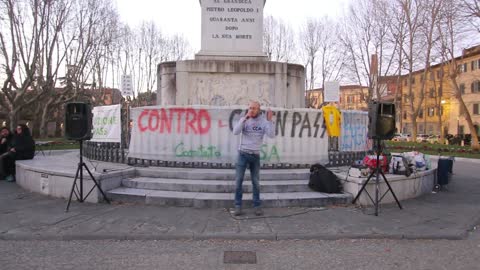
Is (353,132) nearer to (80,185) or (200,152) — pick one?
(200,152)

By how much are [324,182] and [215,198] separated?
7.65 feet

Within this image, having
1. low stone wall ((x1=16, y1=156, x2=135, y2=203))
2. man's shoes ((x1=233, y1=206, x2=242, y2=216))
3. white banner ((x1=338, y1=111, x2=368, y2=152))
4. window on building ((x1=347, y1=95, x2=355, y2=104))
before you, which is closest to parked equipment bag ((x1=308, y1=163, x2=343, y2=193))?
man's shoes ((x1=233, y1=206, x2=242, y2=216))

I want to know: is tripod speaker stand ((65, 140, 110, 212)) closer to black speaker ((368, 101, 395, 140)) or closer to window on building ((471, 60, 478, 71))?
black speaker ((368, 101, 395, 140))

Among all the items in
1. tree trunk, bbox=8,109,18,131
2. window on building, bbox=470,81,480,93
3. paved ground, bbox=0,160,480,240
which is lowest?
paved ground, bbox=0,160,480,240

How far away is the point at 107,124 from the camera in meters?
9.72

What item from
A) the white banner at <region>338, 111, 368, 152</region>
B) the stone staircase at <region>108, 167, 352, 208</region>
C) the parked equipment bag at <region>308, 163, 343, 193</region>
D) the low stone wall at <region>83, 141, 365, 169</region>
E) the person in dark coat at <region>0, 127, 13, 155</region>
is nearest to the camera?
the stone staircase at <region>108, 167, 352, 208</region>

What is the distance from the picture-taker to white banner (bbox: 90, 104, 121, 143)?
9367mm

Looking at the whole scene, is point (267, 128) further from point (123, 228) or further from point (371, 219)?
point (123, 228)

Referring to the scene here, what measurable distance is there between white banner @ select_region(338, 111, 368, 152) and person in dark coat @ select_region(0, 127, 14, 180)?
9.42 metres

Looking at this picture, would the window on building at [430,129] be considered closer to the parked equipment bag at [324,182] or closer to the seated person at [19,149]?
the parked equipment bag at [324,182]

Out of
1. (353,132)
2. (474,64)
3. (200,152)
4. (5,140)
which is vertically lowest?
(200,152)

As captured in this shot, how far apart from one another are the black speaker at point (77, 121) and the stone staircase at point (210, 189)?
52.8 inches

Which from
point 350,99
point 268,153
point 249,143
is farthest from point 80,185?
point 350,99

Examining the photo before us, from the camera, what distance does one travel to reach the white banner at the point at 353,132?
9.57 m
